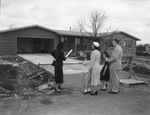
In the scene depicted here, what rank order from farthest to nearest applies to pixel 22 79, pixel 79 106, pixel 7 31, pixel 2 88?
1. pixel 7 31
2. pixel 22 79
3. pixel 2 88
4. pixel 79 106

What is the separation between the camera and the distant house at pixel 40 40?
1936cm

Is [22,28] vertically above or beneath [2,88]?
above

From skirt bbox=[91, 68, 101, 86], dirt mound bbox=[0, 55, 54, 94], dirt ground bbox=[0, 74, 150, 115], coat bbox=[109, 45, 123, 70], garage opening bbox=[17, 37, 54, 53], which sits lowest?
dirt ground bbox=[0, 74, 150, 115]

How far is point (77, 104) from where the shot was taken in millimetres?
4793

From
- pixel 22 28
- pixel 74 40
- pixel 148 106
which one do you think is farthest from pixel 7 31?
pixel 148 106

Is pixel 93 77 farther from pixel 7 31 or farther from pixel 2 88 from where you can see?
pixel 7 31

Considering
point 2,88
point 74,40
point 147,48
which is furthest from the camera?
point 147,48

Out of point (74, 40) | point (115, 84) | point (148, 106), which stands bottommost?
point (148, 106)

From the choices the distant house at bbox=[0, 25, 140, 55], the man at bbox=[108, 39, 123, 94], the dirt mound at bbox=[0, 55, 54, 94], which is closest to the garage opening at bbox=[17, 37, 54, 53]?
the distant house at bbox=[0, 25, 140, 55]

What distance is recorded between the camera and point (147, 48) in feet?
102

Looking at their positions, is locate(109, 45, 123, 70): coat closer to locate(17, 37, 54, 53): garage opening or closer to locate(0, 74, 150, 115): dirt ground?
locate(0, 74, 150, 115): dirt ground

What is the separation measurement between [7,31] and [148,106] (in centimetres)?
1787

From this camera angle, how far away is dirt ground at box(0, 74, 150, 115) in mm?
4238

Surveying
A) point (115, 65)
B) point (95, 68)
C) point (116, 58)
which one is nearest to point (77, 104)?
point (95, 68)
